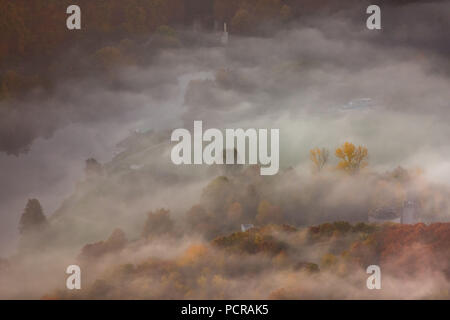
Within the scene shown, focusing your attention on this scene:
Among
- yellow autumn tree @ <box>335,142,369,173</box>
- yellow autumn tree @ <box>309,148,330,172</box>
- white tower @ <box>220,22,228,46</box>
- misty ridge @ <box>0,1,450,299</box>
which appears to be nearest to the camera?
misty ridge @ <box>0,1,450,299</box>

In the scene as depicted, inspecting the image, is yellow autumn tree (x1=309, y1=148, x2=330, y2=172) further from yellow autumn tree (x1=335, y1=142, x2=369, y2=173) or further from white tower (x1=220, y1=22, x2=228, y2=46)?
white tower (x1=220, y1=22, x2=228, y2=46)

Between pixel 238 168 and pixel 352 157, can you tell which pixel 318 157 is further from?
pixel 238 168

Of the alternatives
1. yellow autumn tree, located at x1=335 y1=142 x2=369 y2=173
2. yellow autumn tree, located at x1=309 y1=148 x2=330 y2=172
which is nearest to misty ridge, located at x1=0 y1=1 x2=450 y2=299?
yellow autumn tree, located at x1=309 y1=148 x2=330 y2=172

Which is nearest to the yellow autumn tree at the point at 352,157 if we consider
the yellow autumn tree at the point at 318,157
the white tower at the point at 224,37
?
the yellow autumn tree at the point at 318,157

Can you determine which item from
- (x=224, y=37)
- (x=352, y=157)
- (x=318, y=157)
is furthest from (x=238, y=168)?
(x=224, y=37)
